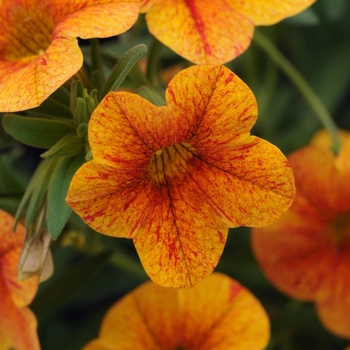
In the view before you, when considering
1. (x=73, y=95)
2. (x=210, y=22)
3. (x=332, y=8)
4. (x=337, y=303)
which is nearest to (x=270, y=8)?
(x=210, y=22)

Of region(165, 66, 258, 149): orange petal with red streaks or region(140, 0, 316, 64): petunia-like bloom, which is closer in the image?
region(165, 66, 258, 149): orange petal with red streaks

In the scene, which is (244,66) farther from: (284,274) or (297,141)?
(284,274)

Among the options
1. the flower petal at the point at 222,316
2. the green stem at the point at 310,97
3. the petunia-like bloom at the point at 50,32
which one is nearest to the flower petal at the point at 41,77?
the petunia-like bloom at the point at 50,32

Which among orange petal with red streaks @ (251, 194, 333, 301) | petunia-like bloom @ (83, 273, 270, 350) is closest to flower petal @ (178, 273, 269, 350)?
petunia-like bloom @ (83, 273, 270, 350)

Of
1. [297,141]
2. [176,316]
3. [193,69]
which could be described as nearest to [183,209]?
[193,69]

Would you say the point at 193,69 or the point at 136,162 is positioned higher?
the point at 193,69

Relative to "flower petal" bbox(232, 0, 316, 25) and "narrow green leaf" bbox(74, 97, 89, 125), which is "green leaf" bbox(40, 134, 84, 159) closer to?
"narrow green leaf" bbox(74, 97, 89, 125)

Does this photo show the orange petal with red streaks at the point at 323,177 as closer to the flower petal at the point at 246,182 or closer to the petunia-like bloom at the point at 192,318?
the petunia-like bloom at the point at 192,318
